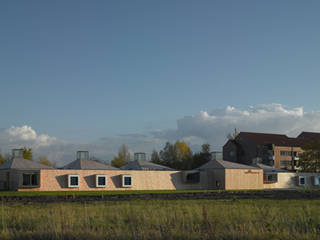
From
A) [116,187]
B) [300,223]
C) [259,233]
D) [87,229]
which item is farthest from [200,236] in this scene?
[116,187]

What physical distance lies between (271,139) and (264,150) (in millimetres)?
4524

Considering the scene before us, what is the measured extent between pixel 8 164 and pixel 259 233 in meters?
38.9

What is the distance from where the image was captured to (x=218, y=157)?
5503cm

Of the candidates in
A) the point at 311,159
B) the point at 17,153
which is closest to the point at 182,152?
the point at 311,159

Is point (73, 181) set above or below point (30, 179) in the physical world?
below

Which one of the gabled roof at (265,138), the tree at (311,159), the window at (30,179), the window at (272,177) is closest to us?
the window at (30,179)

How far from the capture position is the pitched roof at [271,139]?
8244cm

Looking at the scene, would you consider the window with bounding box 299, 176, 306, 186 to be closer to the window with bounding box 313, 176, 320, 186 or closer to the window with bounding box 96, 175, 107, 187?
the window with bounding box 313, 176, 320, 186

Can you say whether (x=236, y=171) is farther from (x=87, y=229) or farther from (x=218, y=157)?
(x=87, y=229)

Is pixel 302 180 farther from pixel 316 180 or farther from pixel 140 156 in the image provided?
pixel 140 156

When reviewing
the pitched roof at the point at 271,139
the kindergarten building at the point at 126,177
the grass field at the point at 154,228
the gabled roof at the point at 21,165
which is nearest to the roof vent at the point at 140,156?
the kindergarten building at the point at 126,177

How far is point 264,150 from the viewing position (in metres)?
81.6

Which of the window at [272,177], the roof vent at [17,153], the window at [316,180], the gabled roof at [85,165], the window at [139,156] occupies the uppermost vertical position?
the roof vent at [17,153]

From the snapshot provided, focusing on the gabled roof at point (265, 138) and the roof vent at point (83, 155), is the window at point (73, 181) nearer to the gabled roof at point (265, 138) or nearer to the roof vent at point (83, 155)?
the roof vent at point (83, 155)
